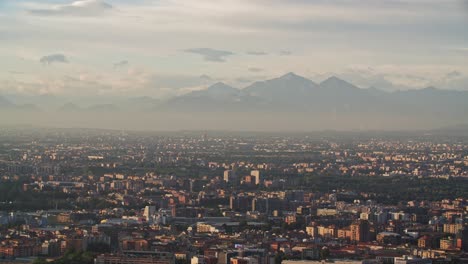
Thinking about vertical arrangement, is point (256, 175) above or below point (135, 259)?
above

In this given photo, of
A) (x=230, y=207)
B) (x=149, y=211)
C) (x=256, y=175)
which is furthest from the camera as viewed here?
(x=256, y=175)

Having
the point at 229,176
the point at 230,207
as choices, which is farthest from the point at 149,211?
the point at 229,176

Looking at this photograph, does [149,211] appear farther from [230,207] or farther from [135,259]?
[135,259]

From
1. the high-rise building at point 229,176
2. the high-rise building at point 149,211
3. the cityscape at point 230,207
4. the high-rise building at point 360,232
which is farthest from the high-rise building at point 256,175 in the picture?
the high-rise building at point 360,232

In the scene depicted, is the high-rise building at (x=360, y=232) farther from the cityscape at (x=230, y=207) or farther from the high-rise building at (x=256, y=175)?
the high-rise building at (x=256, y=175)

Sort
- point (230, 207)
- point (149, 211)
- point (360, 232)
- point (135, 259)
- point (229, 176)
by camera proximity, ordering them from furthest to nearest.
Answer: point (229, 176), point (230, 207), point (149, 211), point (360, 232), point (135, 259)

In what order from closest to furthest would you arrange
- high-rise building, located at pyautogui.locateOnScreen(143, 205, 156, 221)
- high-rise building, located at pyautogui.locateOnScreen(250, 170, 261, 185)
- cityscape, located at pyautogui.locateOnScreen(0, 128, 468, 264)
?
cityscape, located at pyautogui.locateOnScreen(0, 128, 468, 264)
high-rise building, located at pyautogui.locateOnScreen(143, 205, 156, 221)
high-rise building, located at pyautogui.locateOnScreen(250, 170, 261, 185)

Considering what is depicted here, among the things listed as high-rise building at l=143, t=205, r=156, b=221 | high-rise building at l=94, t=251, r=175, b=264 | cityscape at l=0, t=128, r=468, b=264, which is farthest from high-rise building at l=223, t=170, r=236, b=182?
high-rise building at l=94, t=251, r=175, b=264

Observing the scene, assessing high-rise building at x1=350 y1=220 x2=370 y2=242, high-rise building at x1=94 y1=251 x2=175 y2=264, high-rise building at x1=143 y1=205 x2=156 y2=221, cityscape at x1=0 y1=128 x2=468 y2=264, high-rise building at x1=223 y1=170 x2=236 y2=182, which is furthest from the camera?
high-rise building at x1=223 y1=170 x2=236 y2=182

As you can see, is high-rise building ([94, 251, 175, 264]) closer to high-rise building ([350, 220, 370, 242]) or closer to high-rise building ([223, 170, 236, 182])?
high-rise building ([350, 220, 370, 242])

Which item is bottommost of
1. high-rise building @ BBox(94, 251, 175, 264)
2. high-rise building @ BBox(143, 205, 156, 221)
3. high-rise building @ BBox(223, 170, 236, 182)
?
high-rise building @ BBox(94, 251, 175, 264)

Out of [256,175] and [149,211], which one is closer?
[149,211]
